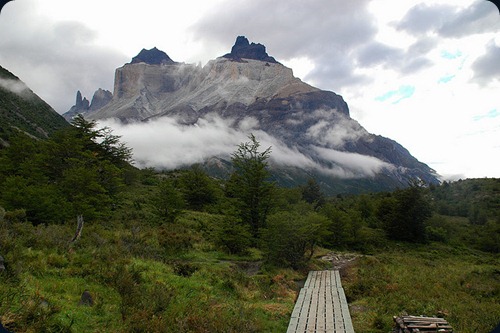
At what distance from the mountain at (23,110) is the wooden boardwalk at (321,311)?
77.5m

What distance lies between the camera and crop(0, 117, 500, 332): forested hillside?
9773mm

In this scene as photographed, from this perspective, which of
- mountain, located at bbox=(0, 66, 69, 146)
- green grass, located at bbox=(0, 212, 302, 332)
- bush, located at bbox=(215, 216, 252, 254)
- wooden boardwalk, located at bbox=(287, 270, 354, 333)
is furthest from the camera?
mountain, located at bbox=(0, 66, 69, 146)

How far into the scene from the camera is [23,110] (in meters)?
89.6

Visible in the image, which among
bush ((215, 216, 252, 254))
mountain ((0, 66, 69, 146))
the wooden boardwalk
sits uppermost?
mountain ((0, 66, 69, 146))

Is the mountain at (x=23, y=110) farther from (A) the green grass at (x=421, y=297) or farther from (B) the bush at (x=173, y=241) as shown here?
(A) the green grass at (x=421, y=297)

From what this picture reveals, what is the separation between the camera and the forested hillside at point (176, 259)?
32.1 feet

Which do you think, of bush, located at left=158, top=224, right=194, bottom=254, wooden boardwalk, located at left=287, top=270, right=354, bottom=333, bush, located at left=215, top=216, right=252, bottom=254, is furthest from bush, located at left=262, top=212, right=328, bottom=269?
bush, located at left=158, top=224, right=194, bottom=254

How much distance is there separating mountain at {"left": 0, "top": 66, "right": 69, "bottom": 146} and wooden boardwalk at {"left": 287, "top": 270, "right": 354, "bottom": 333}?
77477 millimetres

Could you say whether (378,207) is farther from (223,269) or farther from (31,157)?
(31,157)

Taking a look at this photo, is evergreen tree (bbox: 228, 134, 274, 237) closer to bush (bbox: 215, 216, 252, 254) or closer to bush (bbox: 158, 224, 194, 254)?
bush (bbox: 215, 216, 252, 254)

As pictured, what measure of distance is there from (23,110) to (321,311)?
105 m

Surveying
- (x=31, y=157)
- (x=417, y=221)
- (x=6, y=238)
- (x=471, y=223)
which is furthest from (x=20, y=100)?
(x=471, y=223)

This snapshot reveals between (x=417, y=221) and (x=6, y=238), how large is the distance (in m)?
55.0

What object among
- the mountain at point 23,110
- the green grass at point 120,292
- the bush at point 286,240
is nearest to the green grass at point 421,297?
the green grass at point 120,292
